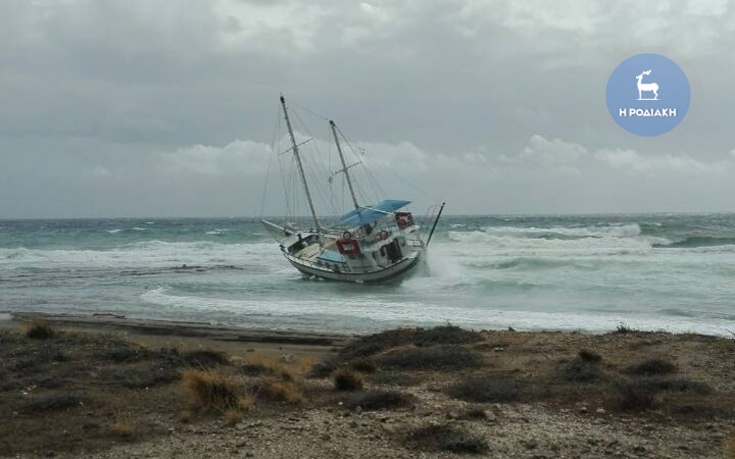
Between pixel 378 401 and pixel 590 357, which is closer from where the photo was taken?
pixel 378 401

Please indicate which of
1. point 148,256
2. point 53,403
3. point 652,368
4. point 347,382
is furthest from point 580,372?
point 148,256

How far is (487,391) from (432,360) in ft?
8.32

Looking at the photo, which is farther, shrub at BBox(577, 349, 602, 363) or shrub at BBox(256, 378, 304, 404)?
shrub at BBox(577, 349, 602, 363)

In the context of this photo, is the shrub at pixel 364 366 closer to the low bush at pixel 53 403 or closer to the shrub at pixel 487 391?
the shrub at pixel 487 391

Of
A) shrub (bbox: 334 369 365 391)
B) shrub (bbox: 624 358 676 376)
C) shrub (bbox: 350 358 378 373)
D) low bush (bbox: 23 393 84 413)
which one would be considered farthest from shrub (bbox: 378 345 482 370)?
low bush (bbox: 23 393 84 413)

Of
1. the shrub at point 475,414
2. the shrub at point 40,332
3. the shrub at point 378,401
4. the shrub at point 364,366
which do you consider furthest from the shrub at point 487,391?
the shrub at point 40,332

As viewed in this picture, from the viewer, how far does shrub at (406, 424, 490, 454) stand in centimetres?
714

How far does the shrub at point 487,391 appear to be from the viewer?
361 inches

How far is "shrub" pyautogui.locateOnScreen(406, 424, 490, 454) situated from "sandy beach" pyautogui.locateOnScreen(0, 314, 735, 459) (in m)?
0.02

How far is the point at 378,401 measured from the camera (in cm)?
880

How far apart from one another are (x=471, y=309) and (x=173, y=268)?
83.9 ft

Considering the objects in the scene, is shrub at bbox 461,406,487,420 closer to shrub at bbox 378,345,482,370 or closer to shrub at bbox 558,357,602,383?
shrub at bbox 558,357,602,383

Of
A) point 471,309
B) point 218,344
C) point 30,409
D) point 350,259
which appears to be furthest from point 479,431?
point 350,259

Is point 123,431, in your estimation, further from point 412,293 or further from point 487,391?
point 412,293
